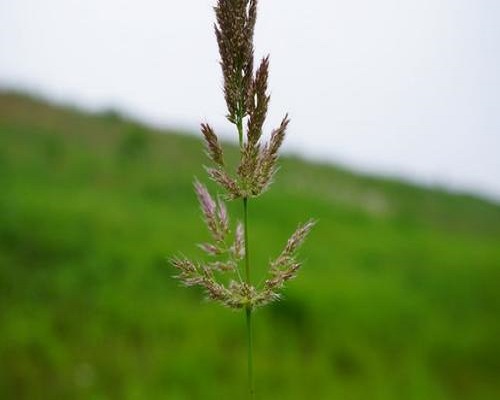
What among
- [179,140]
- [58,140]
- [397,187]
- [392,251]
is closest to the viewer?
[392,251]

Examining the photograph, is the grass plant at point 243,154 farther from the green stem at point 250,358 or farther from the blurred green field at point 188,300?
the blurred green field at point 188,300

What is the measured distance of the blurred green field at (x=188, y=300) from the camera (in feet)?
37.6

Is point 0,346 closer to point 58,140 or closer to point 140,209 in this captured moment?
point 140,209

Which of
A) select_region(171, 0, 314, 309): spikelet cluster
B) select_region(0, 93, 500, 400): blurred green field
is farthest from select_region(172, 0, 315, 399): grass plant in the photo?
select_region(0, 93, 500, 400): blurred green field

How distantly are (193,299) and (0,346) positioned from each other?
4823 mm

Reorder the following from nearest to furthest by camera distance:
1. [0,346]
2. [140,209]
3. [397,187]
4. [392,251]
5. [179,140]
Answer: [0,346] → [140,209] → [392,251] → [179,140] → [397,187]

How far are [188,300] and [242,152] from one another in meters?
13.0

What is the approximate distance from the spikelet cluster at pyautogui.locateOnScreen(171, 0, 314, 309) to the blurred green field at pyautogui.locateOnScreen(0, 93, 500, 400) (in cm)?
946

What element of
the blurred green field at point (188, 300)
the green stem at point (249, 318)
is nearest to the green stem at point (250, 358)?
the green stem at point (249, 318)

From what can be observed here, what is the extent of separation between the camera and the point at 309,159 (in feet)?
105

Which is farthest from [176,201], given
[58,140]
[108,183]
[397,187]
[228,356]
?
[397,187]

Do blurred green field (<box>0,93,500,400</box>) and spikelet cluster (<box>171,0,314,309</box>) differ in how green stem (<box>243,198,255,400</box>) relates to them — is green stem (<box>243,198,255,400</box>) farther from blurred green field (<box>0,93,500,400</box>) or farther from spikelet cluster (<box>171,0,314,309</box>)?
blurred green field (<box>0,93,500,400</box>)

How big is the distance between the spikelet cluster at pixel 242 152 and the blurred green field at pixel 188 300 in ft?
31.0

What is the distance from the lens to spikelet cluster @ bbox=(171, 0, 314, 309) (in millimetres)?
1636
